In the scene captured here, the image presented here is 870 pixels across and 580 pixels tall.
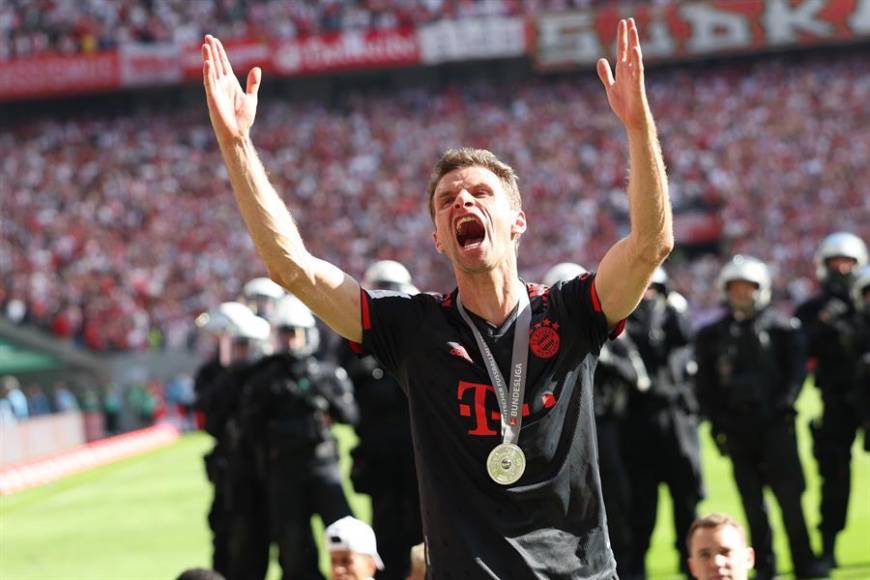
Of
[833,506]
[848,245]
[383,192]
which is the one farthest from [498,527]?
[383,192]

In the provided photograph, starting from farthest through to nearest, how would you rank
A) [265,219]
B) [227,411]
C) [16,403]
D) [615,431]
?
1. [16,403]
2. [227,411]
3. [615,431]
4. [265,219]

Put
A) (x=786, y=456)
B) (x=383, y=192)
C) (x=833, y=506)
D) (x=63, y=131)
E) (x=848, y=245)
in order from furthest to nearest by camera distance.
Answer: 1. (x=63, y=131)
2. (x=383, y=192)
3. (x=848, y=245)
4. (x=833, y=506)
5. (x=786, y=456)

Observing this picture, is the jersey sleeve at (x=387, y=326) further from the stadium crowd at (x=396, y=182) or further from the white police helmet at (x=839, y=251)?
the stadium crowd at (x=396, y=182)

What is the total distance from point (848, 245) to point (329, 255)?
28.1 meters

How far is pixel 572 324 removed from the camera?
4004 mm

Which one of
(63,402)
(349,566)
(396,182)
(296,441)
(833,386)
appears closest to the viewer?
(349,566)

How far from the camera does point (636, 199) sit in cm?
380

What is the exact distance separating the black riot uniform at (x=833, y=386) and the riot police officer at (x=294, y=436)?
3.63 metres

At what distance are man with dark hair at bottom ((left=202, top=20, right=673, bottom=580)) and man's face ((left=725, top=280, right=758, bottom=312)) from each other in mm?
6690

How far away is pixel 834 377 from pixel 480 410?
822 centimetres

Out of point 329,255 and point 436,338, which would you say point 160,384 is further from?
point 436,338

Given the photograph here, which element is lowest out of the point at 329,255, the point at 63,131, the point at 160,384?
the point at 160,384

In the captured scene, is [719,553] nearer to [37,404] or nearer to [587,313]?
[587,313]

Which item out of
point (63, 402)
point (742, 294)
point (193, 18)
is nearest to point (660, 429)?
point (742, 294)
